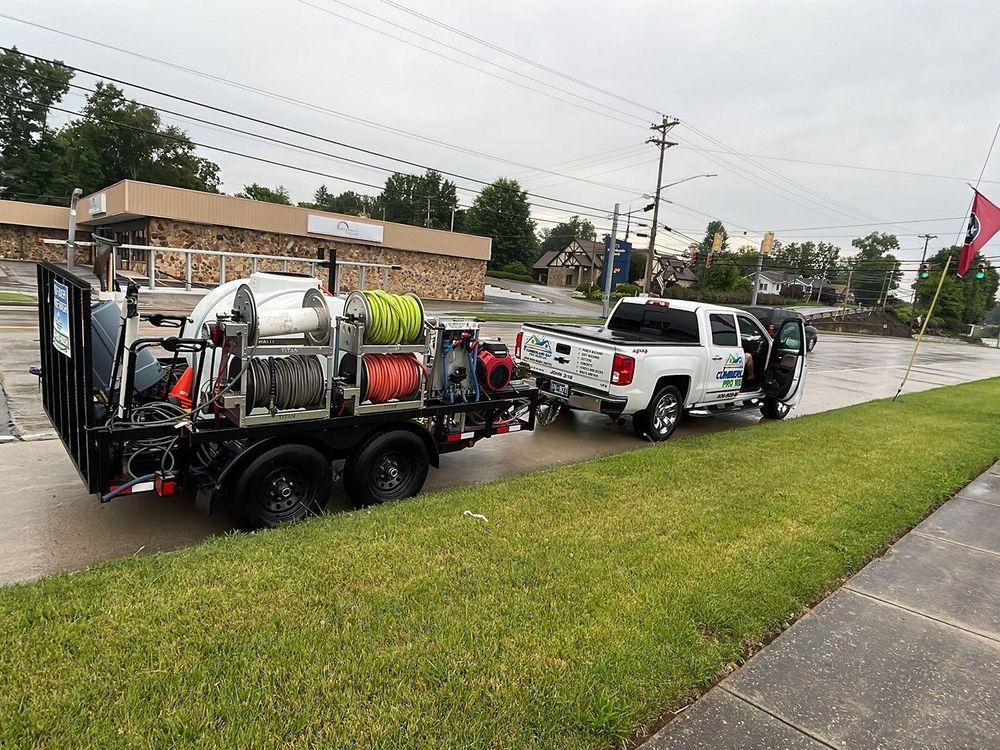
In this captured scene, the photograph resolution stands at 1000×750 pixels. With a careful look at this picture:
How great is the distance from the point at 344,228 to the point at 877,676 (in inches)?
1274

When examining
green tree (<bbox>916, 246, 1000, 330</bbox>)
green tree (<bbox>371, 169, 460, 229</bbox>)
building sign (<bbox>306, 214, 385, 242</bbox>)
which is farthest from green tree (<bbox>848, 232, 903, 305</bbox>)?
Result: building sign (<bbox>306, 214, 385, 242</bbox>)

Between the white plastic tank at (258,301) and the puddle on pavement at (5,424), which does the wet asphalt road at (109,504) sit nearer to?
the puddle on pavement at (5,424)

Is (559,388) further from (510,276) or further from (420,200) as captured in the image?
(420,200)

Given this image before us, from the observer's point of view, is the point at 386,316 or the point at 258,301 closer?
the point at 258,301

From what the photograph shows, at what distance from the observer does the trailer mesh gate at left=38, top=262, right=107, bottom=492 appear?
3.76 meters

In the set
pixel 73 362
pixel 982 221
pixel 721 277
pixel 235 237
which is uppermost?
pixel 721 277

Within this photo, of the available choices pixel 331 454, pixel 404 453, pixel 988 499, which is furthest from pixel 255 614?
pixel 988 499

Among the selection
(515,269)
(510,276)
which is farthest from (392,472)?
(515,269)

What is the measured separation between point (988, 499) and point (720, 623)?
16.6 ft

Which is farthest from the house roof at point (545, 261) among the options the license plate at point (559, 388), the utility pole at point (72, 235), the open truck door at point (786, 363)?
the license plate at point (559, 388)

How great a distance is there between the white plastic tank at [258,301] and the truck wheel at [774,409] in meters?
8.10

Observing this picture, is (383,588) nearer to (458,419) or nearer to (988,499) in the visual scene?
(458,419)

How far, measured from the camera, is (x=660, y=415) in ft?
27.8

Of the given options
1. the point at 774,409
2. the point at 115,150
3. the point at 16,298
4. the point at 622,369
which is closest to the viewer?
the point at 622,369
